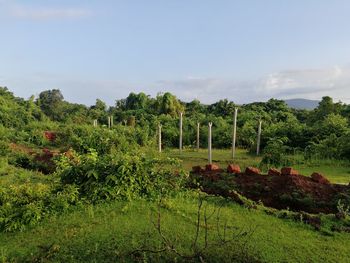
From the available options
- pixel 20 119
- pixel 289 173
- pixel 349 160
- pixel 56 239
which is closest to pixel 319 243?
pixel 289 173

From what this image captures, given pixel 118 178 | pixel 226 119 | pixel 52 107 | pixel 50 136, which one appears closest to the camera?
pixel 118 178

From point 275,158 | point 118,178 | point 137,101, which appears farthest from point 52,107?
point 118,178

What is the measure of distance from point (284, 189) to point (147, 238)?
3.23 m

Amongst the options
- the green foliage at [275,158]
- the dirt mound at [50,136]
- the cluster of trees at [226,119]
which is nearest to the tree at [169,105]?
the cluster of trees at [226,119]

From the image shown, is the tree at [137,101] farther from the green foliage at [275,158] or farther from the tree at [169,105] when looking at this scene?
the green foliage at [275,158]

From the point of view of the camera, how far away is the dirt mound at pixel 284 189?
667 centimetres

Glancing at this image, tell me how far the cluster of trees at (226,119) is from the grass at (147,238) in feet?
28.8

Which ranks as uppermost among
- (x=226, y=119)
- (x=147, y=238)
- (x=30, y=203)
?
(x=226, y=119)

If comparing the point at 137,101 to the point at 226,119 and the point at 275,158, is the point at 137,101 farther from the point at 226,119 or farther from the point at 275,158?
the point at 275,158

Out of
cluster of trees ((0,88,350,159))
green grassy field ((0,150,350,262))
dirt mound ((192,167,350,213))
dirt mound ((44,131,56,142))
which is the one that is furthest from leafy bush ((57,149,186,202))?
dirt mound ((44,131,56,142))

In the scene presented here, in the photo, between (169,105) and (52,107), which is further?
(52,107)

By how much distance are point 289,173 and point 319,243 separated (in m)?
2.77

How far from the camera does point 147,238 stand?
4832 mm

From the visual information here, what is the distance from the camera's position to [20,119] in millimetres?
27109
